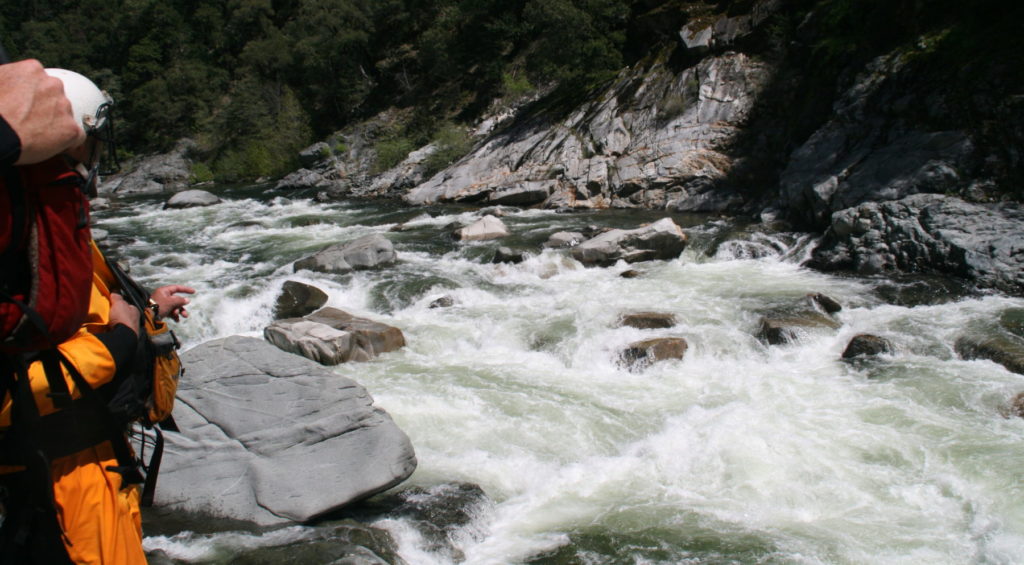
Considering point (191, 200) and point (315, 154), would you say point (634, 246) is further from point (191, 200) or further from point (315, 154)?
point (315, 154)

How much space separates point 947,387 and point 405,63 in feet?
116

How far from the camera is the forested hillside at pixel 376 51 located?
1703 cm

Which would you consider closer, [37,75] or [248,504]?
[37,75]

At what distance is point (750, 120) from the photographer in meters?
19.6

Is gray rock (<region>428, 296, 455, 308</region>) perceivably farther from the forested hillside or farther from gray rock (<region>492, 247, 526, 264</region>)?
the forested hillside

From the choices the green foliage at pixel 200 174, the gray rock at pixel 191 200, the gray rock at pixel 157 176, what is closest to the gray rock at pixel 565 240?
the gray rock at pixel 191 200

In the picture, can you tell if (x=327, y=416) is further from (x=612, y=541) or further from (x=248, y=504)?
(x=612, y=541)

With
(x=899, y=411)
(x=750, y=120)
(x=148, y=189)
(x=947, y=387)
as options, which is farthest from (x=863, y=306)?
(x=148, y=189)

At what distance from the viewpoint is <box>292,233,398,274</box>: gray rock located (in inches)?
476

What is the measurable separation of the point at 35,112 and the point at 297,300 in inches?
358

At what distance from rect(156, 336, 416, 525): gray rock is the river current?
0.24 metres

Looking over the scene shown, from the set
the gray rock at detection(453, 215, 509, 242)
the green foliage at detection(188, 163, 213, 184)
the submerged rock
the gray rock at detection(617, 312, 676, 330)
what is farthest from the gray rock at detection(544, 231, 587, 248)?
the green foliage at detection(188, 163, 213, 184)

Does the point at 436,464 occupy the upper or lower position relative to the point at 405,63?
lower

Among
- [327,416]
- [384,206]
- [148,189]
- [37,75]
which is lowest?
[148,189]
